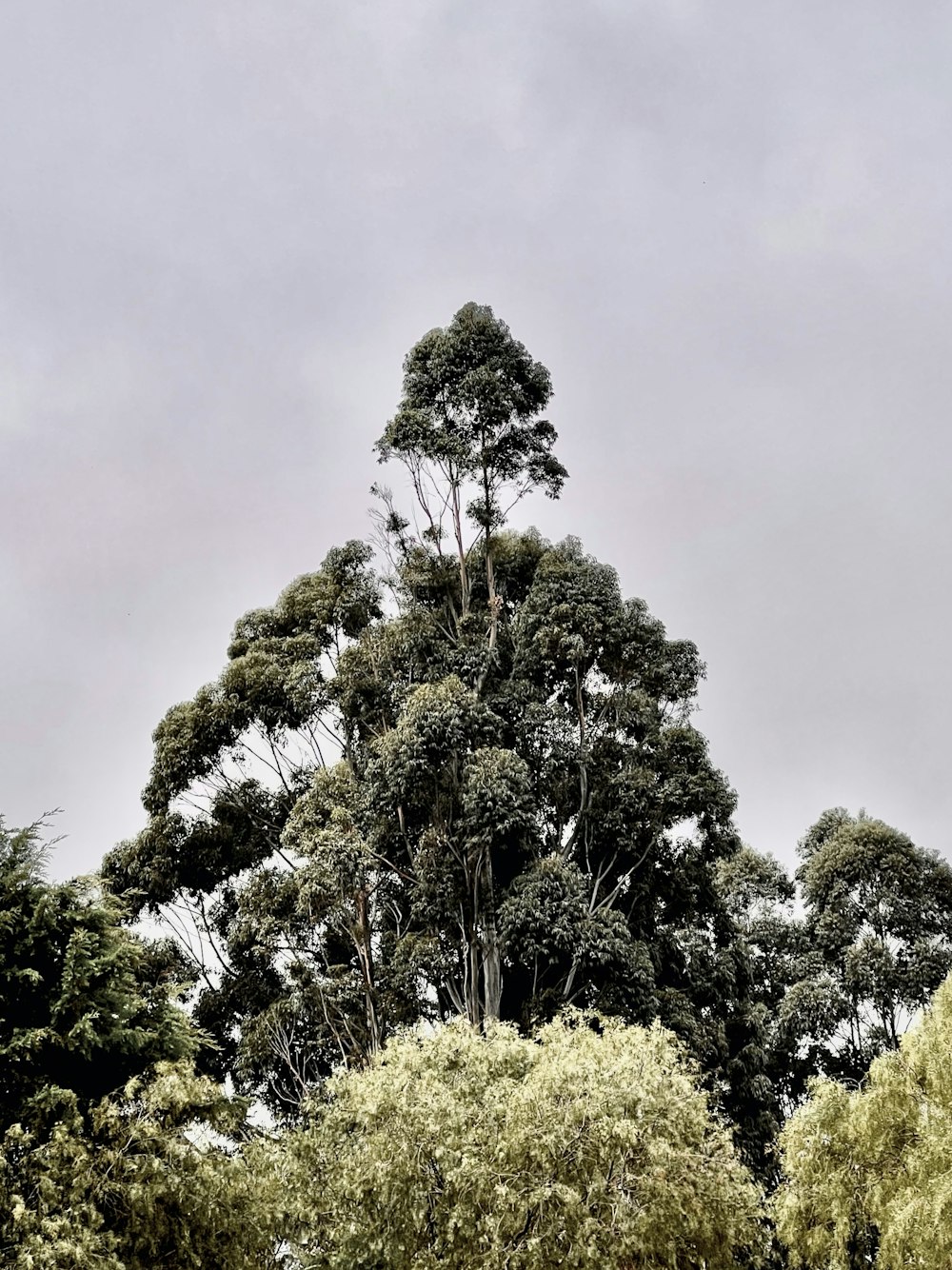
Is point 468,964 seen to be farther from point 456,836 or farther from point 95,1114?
point 95,1114

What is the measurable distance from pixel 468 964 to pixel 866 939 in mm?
9608

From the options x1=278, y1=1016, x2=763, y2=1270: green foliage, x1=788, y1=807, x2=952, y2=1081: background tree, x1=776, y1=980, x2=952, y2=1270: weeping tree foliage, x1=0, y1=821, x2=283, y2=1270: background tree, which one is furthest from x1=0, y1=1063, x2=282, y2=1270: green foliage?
x1=788, y1=807, x2=952, y2=1081: background tree

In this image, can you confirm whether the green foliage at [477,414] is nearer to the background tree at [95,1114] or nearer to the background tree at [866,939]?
the background tree at [866,939]

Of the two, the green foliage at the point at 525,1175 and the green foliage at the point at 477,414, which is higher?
the green foliage at the point at 477,414

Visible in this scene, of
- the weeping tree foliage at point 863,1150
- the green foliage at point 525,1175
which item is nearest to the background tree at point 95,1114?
the green foliage at point 525,1175

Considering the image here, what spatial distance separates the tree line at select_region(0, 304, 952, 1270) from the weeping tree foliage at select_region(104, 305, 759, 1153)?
83mm

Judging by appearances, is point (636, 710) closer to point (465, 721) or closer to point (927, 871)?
point (465, 721)

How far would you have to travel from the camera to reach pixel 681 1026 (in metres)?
19.5

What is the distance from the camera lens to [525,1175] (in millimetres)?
10547

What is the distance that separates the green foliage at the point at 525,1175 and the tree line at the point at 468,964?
4 centimetres

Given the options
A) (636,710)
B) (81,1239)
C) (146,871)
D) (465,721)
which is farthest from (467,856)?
(81,1239)

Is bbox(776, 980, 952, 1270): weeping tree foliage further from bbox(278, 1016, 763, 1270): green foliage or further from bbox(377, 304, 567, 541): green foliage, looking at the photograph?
bbox(377, 304, 567, 541): green foliage

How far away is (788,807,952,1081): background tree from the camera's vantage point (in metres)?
22.8

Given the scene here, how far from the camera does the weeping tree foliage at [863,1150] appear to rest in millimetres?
13164
